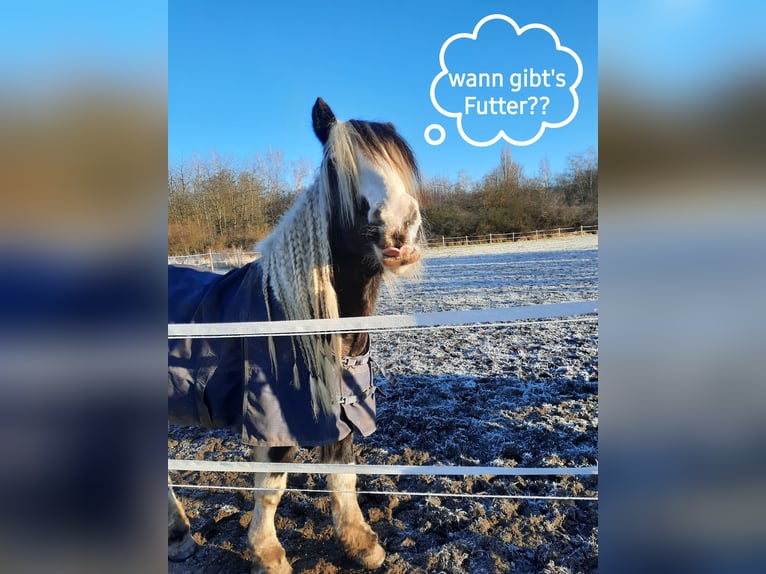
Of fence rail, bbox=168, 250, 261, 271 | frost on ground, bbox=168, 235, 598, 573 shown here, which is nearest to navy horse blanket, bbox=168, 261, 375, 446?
fence rail, bbox=168, 250, 261, 271

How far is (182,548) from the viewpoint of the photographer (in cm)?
113

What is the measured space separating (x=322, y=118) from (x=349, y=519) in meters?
1.10

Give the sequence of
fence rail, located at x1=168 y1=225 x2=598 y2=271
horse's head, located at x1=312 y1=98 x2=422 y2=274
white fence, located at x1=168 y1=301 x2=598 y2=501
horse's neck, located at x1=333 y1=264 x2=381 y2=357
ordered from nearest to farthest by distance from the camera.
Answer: white fence, located at x1=168 y1=301 x2=598 y2=501 → horse's head, located at x1=312 y1=98 x2=422 y2=274 → horse's neck, located at x1=333 y1=264 x2=381 y2=357 → fence rail, located at x1=168 y1=225 x2=598 y2=271

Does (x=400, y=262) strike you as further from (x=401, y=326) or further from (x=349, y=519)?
(x=349, y=519)

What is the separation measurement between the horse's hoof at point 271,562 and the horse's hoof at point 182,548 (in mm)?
216

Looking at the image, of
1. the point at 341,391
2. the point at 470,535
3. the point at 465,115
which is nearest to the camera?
the point at 465,115

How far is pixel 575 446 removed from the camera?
4.79ft

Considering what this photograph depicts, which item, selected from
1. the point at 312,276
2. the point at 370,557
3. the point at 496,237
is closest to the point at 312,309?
the point at 312,276

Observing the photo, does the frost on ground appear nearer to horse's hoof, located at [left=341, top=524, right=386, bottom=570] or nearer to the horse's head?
horse's hoof, located at [left=341, top=524, right=386, bottom=570]

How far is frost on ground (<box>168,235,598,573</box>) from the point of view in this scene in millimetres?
1093
